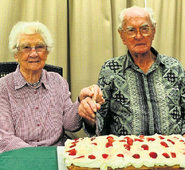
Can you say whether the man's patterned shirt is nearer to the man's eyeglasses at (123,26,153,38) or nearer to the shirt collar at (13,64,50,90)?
the man's eyeglasses at (123,26,153,38)

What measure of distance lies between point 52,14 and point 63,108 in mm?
889

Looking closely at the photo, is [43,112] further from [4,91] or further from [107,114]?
[107,114]

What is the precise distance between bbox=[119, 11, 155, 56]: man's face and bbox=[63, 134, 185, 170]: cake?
29.8 inches

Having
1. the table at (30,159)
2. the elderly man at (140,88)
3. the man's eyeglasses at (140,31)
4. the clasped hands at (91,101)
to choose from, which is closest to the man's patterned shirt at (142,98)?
the elderly man at (140,88)

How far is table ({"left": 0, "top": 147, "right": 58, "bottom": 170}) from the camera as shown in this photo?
102 centimetres

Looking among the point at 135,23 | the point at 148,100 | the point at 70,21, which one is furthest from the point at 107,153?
the point at 70,21

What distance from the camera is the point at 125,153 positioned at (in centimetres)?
108

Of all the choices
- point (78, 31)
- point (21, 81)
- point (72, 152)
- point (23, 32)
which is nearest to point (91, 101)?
point (72, 152)

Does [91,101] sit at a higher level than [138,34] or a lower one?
lower

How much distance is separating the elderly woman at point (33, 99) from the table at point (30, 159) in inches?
14.3

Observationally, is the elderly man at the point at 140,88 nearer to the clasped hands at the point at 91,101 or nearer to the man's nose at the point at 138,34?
the man's nose at the point at 138,34

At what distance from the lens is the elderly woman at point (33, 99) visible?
1.58 meters

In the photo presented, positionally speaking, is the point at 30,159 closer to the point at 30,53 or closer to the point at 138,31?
the point at 30,53

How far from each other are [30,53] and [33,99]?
263 mm
